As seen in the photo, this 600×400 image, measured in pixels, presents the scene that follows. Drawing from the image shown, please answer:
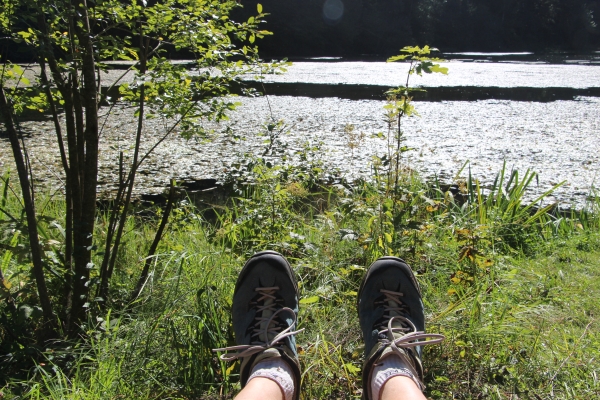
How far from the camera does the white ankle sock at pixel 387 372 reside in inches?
43.1

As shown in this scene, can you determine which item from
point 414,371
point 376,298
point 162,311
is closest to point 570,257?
point 376,298

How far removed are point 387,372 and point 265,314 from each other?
0.41m

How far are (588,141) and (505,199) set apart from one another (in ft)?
10.5

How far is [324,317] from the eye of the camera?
5.04 feet

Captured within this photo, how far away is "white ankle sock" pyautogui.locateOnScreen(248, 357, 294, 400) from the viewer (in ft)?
3.61

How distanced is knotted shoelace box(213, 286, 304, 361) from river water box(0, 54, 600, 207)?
117cm

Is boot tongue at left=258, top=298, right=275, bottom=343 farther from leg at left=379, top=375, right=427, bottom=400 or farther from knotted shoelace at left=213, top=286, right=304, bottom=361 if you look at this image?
leg at left=379, top=375, right=427, bottom=400

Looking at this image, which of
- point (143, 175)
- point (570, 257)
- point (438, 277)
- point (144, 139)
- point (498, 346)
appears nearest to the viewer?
point (498, 346)

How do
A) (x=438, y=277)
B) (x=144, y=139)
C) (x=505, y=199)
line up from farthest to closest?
(x=144, y=139)
(x=505, y=199)
(x=438, y=277)

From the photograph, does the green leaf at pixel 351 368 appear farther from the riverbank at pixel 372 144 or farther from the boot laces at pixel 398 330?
the riverbank at pixel 372 144

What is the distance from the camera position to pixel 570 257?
2215 mm

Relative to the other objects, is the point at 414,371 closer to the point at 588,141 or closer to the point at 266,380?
the point at 266,380

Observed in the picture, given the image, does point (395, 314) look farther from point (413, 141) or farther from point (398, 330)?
point (413, 141)

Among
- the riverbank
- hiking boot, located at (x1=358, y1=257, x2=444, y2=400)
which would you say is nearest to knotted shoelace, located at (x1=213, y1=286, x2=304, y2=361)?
hiking boot, located at (x1=358, y1=257, x2=444, y2=400)
